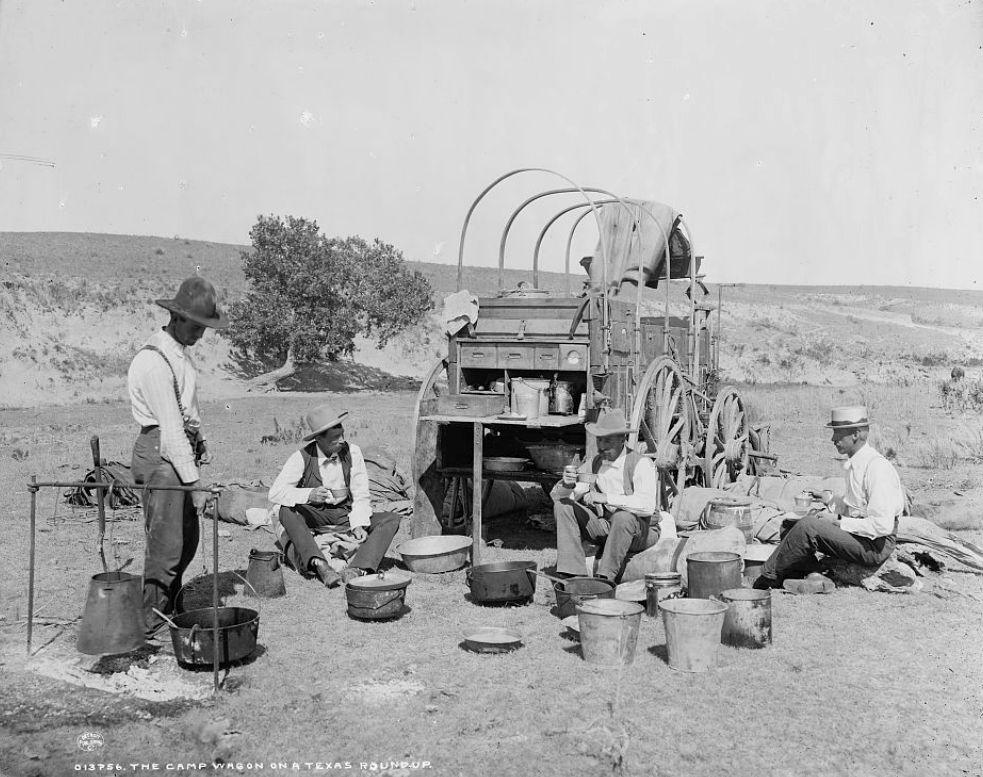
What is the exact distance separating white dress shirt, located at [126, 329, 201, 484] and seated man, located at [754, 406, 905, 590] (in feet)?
14.0

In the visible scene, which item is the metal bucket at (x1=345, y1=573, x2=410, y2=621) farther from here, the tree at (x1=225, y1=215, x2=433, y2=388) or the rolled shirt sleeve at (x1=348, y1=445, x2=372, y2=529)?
the tree at (x1=225, y1=215, x2=433, y2=388)

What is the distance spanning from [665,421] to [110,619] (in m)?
5.69

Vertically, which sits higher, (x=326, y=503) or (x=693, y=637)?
(x=326, y=503)

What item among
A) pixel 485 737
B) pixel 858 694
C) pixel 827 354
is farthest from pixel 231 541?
pixel 827 354

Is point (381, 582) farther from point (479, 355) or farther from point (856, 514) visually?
point (856, 514)

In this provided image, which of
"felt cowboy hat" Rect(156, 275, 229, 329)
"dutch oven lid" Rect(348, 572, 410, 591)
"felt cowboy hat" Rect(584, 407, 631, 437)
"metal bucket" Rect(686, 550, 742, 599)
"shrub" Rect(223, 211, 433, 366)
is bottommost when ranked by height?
"dutch oven lid" Rect(348, 572, 410, 591)

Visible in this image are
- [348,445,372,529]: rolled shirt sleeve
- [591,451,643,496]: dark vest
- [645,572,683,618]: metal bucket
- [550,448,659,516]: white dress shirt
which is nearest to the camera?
[645,572,683,618]: metal bucket

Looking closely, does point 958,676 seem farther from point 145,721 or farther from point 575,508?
point 145,721

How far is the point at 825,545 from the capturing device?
6438 mm

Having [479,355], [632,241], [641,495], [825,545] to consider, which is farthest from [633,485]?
[632,241]

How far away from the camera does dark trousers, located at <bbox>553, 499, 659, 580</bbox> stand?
251 inches

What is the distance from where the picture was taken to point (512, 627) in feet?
19.5

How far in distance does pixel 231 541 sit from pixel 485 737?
5.18 meters

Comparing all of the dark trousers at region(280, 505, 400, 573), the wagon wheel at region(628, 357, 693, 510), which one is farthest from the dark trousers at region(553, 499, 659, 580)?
the dark trousers at region(280, 505, 400, 573)
